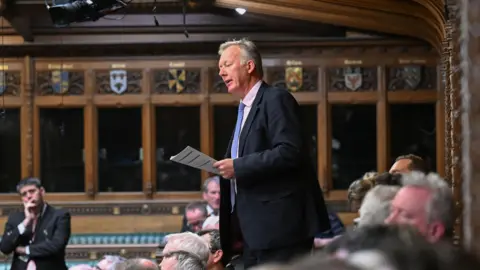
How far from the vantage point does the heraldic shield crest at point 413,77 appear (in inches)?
402

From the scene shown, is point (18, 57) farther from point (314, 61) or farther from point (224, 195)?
point (224, 195)

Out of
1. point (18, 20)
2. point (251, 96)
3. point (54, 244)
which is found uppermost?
point (18, 20)

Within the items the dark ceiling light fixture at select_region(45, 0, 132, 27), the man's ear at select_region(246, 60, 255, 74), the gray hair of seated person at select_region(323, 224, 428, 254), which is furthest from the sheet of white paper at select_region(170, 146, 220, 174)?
the dark ceiling light fixture at select_region(45, 0, 132, 27)

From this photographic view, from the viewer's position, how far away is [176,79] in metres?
10.5

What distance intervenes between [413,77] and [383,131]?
70 cm

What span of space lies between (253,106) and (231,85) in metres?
0.14

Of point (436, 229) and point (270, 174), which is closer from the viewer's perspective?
point (436, 229)

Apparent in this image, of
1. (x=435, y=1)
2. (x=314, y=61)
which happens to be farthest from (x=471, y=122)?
(x=314, y=61)

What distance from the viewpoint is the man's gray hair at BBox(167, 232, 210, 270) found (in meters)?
4.21

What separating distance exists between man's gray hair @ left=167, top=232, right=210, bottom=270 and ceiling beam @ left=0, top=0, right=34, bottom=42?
16.9 feet

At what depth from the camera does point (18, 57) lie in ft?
A: 34.6

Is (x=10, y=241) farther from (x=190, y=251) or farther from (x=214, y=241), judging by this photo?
(x=190, y=251)

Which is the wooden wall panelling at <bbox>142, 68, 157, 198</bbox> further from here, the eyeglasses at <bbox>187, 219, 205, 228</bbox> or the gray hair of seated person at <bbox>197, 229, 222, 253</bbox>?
the gray hair of seated person at <bbox>197, 229, 222, 253</bbox>

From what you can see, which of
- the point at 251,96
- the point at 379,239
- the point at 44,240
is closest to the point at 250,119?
the point at 251,96
